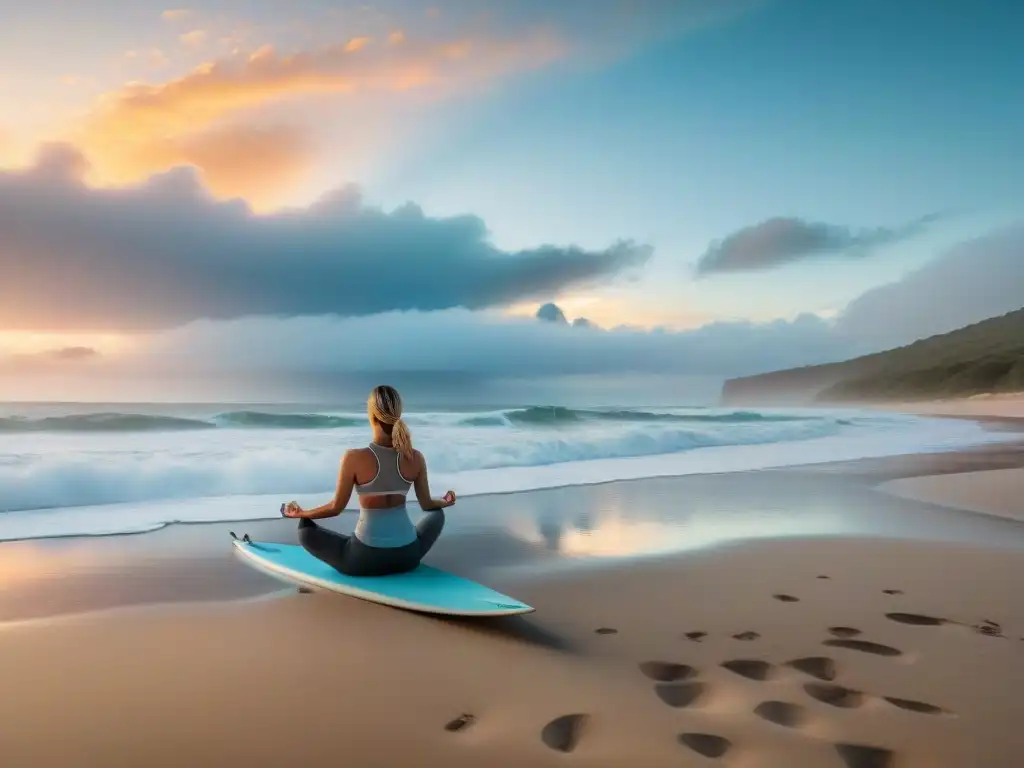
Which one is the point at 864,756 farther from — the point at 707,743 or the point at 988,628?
the point at 988,628

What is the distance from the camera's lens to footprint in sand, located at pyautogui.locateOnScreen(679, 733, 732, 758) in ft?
7.07

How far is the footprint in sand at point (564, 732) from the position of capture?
2.22m

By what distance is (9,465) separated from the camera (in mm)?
8695

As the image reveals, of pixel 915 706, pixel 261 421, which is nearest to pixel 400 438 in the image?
pixel 915 706

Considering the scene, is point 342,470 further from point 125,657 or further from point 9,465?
point 9,465

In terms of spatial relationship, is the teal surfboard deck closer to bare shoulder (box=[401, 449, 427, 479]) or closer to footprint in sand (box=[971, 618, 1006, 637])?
bare shoulder (box=[401, 449, 427, 479])

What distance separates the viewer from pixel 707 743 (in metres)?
2.21

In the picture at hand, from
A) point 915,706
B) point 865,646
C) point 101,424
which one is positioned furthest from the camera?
point 101,424

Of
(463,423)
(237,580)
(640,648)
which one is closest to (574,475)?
(237,580)

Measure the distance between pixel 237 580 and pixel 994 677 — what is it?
3.99m

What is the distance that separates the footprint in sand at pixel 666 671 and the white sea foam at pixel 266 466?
4.96 m

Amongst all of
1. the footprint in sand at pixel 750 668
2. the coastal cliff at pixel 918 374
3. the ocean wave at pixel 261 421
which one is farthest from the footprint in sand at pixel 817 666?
the coastal cliff at pixel 918 374

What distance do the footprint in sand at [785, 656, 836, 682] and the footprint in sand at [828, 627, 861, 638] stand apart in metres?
A: 0.35

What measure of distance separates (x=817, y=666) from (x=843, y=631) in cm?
53
